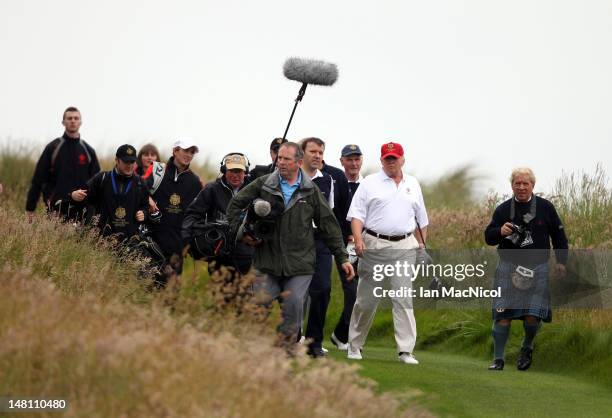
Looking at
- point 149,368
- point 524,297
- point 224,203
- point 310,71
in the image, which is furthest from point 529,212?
point 149,368

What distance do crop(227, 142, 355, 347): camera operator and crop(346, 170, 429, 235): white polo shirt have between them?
2006 millimetres

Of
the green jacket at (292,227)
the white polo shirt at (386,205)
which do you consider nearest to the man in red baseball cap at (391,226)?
the white polo shirt at (386,205)

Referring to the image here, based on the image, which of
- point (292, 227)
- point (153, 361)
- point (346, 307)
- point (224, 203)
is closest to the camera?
point (153, 361)

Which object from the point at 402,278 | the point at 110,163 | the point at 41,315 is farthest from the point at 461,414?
the point at 110,163

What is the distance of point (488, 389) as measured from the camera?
14141mm

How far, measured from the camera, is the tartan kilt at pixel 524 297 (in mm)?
16094

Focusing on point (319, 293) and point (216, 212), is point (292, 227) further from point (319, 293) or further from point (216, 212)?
point (319, 293)

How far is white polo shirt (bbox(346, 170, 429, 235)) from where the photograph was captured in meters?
15.9

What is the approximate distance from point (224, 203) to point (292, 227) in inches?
71.0

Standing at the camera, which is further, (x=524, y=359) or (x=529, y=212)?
(x=524, y=359)

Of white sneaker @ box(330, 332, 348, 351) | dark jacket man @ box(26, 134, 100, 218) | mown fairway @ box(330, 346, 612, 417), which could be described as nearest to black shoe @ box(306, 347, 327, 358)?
mown fairway @ box(330, 346, 612, 417)

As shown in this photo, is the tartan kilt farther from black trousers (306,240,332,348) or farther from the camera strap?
black trousers (306,240,332,348)

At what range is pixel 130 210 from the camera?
54.2ft

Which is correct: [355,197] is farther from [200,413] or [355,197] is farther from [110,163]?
[110,163]
